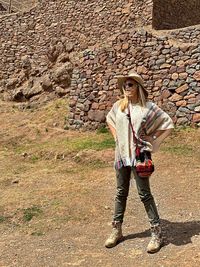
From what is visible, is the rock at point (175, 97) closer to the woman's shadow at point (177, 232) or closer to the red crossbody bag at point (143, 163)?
the woman's shadow at point (177, 232)

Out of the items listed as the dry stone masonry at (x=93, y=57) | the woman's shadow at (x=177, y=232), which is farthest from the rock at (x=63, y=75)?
the woman's shadow at (x=177, y=232)

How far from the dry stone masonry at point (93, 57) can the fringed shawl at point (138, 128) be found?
5.78m

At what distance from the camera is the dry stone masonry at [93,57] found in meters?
10.7

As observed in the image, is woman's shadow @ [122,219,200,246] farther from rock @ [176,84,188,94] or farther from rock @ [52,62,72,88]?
rock @ [52,62,72,88]

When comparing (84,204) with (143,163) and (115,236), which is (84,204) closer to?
(115,236)

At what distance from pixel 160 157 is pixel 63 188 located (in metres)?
2.33

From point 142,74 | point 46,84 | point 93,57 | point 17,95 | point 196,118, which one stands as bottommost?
point 17,95

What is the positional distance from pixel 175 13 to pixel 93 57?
3954 millimetres

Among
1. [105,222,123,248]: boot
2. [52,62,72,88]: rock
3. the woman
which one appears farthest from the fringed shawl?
[52,62,72,88]: rock

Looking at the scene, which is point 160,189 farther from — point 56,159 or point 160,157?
point 56,159

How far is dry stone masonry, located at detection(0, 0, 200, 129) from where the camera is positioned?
1073 cm

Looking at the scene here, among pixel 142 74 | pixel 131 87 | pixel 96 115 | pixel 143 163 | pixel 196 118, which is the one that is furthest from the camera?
pixel 96 115

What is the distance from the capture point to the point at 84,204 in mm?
6469

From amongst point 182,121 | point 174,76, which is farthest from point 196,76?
point 182,121
